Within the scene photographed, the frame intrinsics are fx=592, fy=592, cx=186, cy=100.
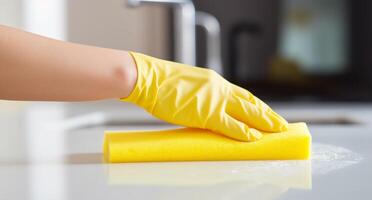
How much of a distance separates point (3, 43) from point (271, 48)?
2.40 m

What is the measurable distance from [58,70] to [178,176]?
0.24 meters

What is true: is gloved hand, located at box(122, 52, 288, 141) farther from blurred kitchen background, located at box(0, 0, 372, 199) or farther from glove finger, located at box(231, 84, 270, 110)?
blurred kitchen background, located at box(0, 0, 372, 199)

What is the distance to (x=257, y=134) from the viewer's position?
3.23 feet

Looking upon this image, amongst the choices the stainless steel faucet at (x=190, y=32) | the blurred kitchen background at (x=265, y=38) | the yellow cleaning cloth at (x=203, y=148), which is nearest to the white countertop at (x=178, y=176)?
the yellow cleaning cloth at (x=203, y=148)

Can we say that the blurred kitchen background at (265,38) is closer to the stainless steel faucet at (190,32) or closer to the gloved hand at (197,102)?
the stainless steel faucet at (190,32)

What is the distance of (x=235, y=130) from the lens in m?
0.97

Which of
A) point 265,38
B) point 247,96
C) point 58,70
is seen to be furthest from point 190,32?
point 58,70

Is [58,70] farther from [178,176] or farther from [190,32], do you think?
[190,32]

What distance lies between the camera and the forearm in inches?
34.1

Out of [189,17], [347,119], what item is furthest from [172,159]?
[189,17]

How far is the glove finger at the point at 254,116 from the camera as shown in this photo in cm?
100

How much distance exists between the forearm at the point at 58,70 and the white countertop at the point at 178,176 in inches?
4.7

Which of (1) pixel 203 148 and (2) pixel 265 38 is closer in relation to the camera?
(1) pixel 203 148

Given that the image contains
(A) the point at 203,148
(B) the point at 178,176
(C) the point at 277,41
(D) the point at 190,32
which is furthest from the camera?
(C) the point at 277,41
